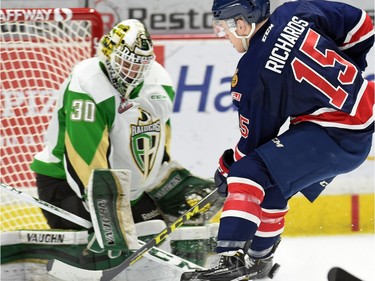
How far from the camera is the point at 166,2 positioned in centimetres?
462

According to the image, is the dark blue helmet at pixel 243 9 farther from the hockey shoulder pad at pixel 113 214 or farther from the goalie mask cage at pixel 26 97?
the goalie mask cage at pixel 26 97

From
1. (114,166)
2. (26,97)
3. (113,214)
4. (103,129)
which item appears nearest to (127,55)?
(103,129)

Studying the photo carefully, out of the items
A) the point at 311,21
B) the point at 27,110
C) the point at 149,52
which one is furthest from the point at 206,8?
the point at 311,21

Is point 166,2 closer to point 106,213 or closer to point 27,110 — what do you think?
point 27,110

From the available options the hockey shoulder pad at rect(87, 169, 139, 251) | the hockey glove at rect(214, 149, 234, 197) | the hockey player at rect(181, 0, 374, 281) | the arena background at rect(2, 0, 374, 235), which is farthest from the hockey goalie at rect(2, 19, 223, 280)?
the arena background at rect(2, 0, 374, 235)

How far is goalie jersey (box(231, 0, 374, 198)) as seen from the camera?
2.94m

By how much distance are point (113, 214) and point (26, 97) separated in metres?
1.03

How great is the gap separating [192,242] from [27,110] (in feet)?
3.32

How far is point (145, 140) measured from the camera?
11.6ft

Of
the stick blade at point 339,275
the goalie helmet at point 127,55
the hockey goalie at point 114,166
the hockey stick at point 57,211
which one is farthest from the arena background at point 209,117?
the stick blade at point 339,275

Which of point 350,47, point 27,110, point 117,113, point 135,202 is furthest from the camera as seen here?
point 27,110

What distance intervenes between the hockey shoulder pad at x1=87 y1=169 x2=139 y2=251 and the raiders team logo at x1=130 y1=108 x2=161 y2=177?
28 cm

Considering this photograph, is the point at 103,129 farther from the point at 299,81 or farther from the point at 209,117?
the point at 209,117

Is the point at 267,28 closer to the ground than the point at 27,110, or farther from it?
farther from it
